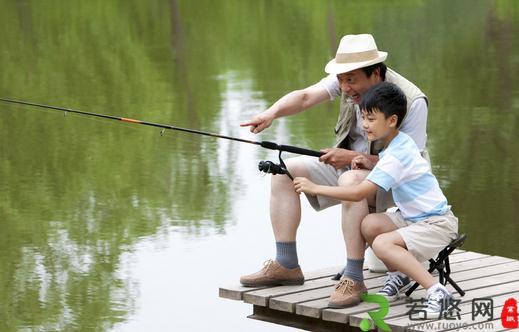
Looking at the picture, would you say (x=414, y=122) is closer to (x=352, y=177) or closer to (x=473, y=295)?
(x=352, y=177)

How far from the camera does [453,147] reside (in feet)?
32.9

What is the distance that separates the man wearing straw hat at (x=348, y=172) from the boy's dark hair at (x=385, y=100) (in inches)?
5.5

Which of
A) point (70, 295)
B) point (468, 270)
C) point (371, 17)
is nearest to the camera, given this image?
point (468, 270)

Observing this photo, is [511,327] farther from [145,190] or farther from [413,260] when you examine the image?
[145,190]

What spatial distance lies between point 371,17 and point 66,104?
1049 cm

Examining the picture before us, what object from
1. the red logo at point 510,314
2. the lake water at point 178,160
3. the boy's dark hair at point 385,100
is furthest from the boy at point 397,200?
the lake water at point 178,160

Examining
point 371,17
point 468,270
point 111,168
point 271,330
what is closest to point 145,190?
point 111,168

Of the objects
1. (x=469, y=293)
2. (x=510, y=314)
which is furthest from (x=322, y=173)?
(x=510, y=314)

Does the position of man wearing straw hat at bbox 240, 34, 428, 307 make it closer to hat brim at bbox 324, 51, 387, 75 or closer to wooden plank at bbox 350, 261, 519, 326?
hat brim at bbox 324, 51, 387, 75

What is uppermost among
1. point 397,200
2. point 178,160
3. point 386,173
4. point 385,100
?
point 385,100

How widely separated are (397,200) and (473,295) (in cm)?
43

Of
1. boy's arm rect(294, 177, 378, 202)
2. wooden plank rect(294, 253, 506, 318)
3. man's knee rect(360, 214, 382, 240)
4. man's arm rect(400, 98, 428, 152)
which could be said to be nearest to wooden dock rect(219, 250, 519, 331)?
wooden plank rect(294, 253, 506, 318)

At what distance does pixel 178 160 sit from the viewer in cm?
975

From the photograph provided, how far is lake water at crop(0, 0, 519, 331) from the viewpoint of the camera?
6566 millimetres
